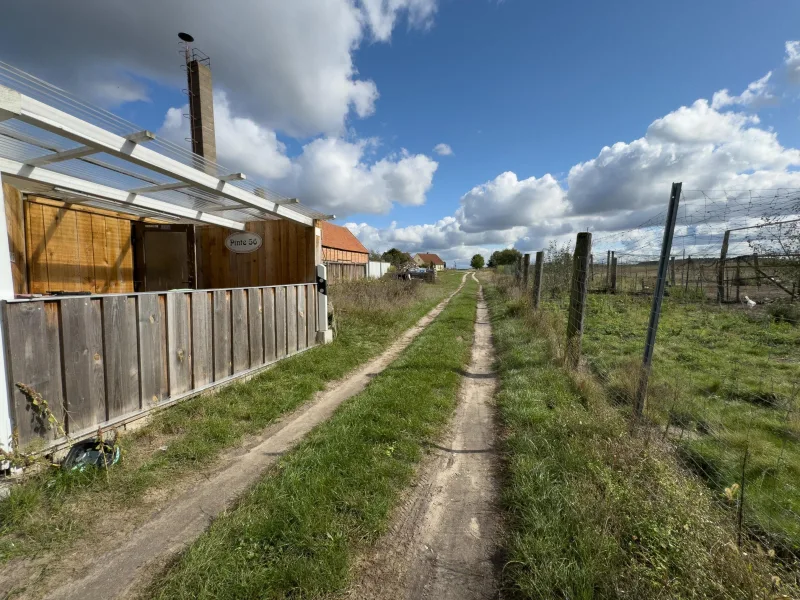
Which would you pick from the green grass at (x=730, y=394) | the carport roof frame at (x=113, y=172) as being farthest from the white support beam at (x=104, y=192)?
the green grass at (x=730, y=394)

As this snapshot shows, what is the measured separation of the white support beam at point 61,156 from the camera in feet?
12.4

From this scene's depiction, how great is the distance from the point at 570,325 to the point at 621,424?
109 inches

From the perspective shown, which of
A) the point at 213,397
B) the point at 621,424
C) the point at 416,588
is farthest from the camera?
the point at 213,397

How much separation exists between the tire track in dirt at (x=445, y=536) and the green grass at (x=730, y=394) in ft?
5.60

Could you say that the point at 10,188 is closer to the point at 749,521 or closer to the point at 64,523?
the point at 64,523

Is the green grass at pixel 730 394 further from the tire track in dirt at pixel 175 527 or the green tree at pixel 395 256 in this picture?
the green tree at pixel 395 256

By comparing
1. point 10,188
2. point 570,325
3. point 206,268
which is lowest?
point 570,325

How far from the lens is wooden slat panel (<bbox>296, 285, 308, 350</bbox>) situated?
693 centimetres

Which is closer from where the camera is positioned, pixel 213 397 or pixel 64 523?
pixel 64 523

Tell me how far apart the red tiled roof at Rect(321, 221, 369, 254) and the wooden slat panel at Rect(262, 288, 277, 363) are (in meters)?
28.0

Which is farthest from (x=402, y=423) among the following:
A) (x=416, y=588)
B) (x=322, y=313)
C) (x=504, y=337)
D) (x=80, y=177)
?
(x=80, y=177)

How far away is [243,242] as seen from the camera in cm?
Answer: 780

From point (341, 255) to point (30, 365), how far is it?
36.2m

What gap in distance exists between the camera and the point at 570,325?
→ 19.1 ft
